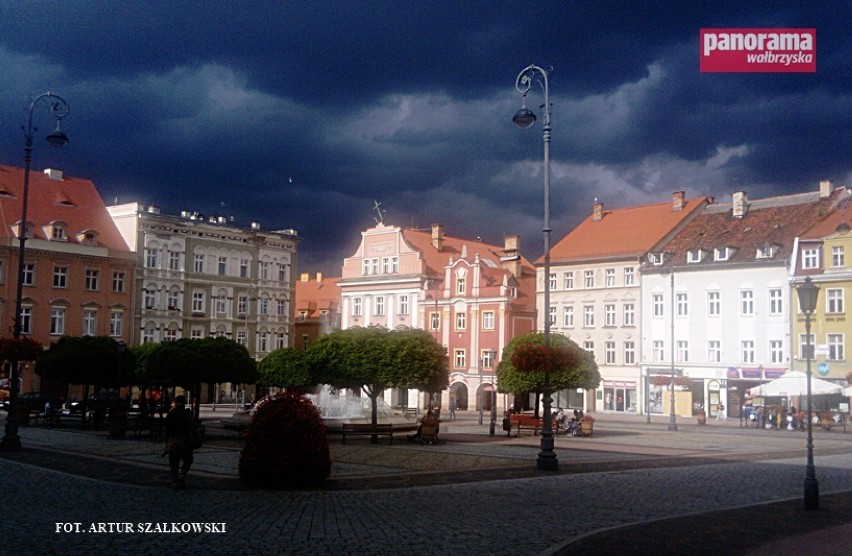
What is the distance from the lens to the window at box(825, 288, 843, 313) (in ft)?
171

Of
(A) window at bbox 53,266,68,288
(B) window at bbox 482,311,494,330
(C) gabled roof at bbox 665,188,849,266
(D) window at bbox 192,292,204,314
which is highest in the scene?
(C) gabled roof at bbox 665,188,849,266

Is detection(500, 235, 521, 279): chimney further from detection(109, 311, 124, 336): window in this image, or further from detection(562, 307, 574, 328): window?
detection(109, 311, 124, 336): window

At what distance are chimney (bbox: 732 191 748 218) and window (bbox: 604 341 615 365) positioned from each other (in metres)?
13.4

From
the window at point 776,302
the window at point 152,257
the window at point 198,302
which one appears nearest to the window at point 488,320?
the window at point 776,302

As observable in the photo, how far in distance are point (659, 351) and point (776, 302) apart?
9265 millimetres

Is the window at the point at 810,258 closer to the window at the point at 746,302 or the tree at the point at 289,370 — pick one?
the window at the point at 746,302

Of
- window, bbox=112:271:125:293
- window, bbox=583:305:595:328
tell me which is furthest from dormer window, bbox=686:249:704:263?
window, bbox=112:271:125:293

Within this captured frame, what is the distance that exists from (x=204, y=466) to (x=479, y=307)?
4985 centimetres

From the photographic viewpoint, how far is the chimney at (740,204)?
62.4m

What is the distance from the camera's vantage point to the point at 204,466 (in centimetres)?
2069

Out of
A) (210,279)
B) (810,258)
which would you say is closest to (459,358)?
(210,279)

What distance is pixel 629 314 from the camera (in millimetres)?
64062

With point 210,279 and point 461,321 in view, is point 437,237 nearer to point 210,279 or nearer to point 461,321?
point 461,321

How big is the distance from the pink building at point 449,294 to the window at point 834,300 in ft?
75.5
